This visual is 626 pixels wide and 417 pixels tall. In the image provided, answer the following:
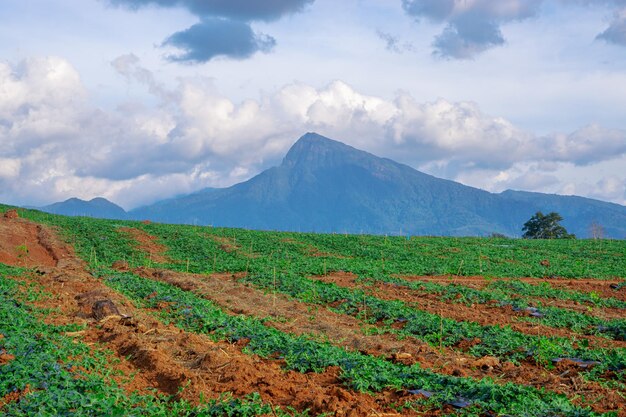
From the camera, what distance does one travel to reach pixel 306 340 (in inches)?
511

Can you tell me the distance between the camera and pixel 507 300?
2053cm

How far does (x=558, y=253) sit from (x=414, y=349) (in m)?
32.8

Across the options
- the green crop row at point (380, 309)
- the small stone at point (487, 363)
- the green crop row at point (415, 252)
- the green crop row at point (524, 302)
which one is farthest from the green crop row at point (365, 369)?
the green crop row at point (415, 252)

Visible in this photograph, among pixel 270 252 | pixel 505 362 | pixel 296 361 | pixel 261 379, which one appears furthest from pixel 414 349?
pixel 270 252

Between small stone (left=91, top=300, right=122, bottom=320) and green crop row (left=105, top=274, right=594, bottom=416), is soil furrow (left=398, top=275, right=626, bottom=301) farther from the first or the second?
small stone (left=91, top=300, right=122, bottom=320)

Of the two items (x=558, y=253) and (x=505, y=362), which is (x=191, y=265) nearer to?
(x=505, y=362)

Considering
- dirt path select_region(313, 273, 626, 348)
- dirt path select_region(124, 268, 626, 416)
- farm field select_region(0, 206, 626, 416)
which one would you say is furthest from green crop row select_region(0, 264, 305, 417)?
dirt path select_region(313, 273, 626, 348)

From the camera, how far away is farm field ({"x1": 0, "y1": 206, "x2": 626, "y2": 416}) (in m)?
8.45

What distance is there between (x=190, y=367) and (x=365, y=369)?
3.07 metres

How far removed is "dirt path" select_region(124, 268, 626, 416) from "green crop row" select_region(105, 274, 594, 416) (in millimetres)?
712

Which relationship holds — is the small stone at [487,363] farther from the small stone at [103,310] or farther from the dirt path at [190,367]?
the small stone at [103,310]

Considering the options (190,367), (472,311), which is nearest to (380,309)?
(472,311)

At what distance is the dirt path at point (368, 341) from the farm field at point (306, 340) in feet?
0.19

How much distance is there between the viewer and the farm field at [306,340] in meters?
8.45
